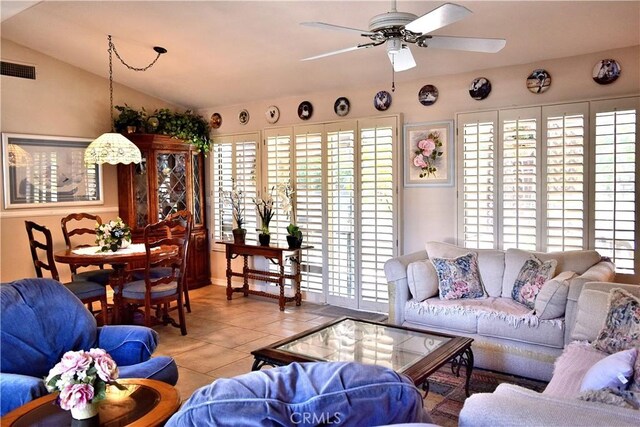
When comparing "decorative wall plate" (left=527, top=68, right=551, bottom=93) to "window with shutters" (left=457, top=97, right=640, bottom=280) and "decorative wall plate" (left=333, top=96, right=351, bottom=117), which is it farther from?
"decorative wall plate" (left=333, top=96, right=351, bottom=117)

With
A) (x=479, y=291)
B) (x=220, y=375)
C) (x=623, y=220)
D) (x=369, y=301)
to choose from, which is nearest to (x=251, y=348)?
(x=220, y=375)

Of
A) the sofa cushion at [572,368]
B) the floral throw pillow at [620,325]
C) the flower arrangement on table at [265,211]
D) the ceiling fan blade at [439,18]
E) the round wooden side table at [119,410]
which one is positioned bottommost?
the sofa cushion at [572,368]

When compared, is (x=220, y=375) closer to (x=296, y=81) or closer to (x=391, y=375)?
(x=391, y=375)

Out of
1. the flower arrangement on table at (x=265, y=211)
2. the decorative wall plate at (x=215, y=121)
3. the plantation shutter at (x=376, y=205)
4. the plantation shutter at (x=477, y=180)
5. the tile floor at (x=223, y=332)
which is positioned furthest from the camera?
the decorative wall plate at (x=215, y=121)

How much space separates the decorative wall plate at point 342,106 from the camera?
18.0 feet

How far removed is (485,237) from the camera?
15.2ft

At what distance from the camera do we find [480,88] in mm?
4605

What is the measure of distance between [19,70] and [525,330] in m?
5.63

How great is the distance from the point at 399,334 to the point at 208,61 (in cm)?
A: 353

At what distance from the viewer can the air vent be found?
5270 millimetres

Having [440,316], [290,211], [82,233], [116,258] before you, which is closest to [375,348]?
[440,316]

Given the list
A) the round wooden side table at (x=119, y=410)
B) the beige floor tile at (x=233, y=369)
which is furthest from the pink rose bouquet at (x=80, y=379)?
the beige floor tile at (x=233, y=369)

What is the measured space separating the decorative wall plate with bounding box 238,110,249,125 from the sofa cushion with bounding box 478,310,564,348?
401cm

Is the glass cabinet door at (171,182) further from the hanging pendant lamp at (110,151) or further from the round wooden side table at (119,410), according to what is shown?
the round wooden side table at (119,410)
